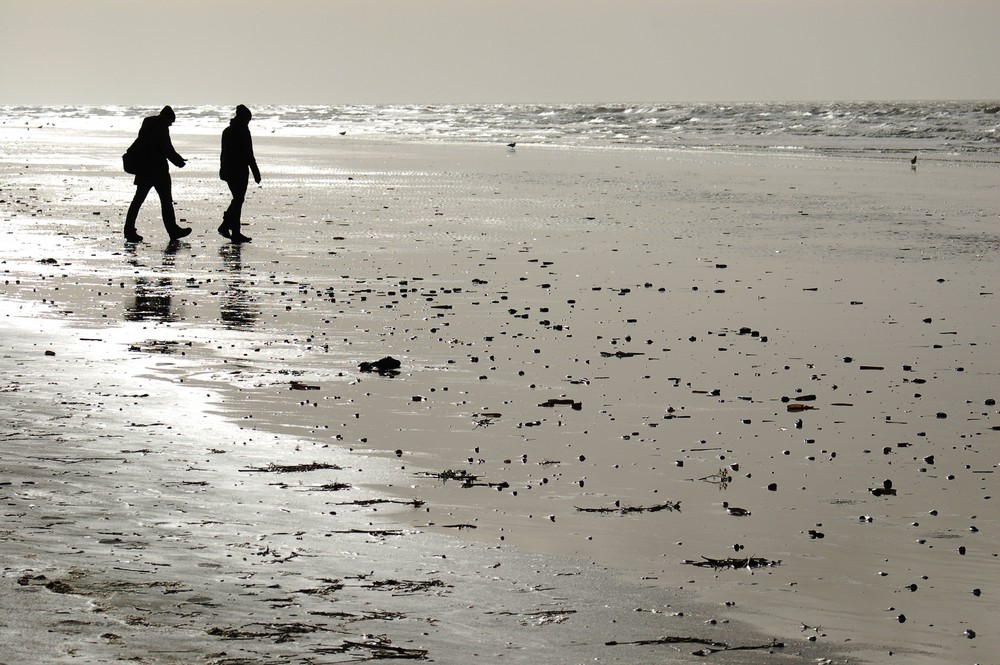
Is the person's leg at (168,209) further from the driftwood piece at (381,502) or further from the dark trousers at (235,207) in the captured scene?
the driftwood piece at (381,502)

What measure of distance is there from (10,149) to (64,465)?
154 ft

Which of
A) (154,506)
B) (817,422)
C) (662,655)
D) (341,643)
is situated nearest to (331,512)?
(154,506)

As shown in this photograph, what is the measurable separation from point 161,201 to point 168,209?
16 centimetres

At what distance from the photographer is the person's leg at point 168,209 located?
770 inches

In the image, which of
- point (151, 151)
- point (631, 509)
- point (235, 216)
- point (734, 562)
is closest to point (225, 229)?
point (235, 216)

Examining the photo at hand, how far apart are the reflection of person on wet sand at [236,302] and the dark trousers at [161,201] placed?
7.48ft

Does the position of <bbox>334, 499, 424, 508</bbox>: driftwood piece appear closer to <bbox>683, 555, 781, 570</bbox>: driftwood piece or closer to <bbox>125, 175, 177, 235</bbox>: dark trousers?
<bbox>683, 555, 781, 570</bbox>: driftwood piece

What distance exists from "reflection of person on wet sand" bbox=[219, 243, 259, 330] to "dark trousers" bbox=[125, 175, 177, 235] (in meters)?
2.28

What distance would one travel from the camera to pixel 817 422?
29.1 ft

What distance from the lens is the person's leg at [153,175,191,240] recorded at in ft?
64.1

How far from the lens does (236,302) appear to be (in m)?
13.8

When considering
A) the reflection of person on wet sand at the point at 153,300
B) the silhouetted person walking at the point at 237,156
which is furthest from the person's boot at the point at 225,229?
the reflection of person on wet sand at the point at 153,300

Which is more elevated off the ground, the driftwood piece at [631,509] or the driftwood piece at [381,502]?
the driftwood piece at [381,502]

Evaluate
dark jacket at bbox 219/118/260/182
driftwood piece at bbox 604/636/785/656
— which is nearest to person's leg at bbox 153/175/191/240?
dark jacket at bbox 219/118/260/182
